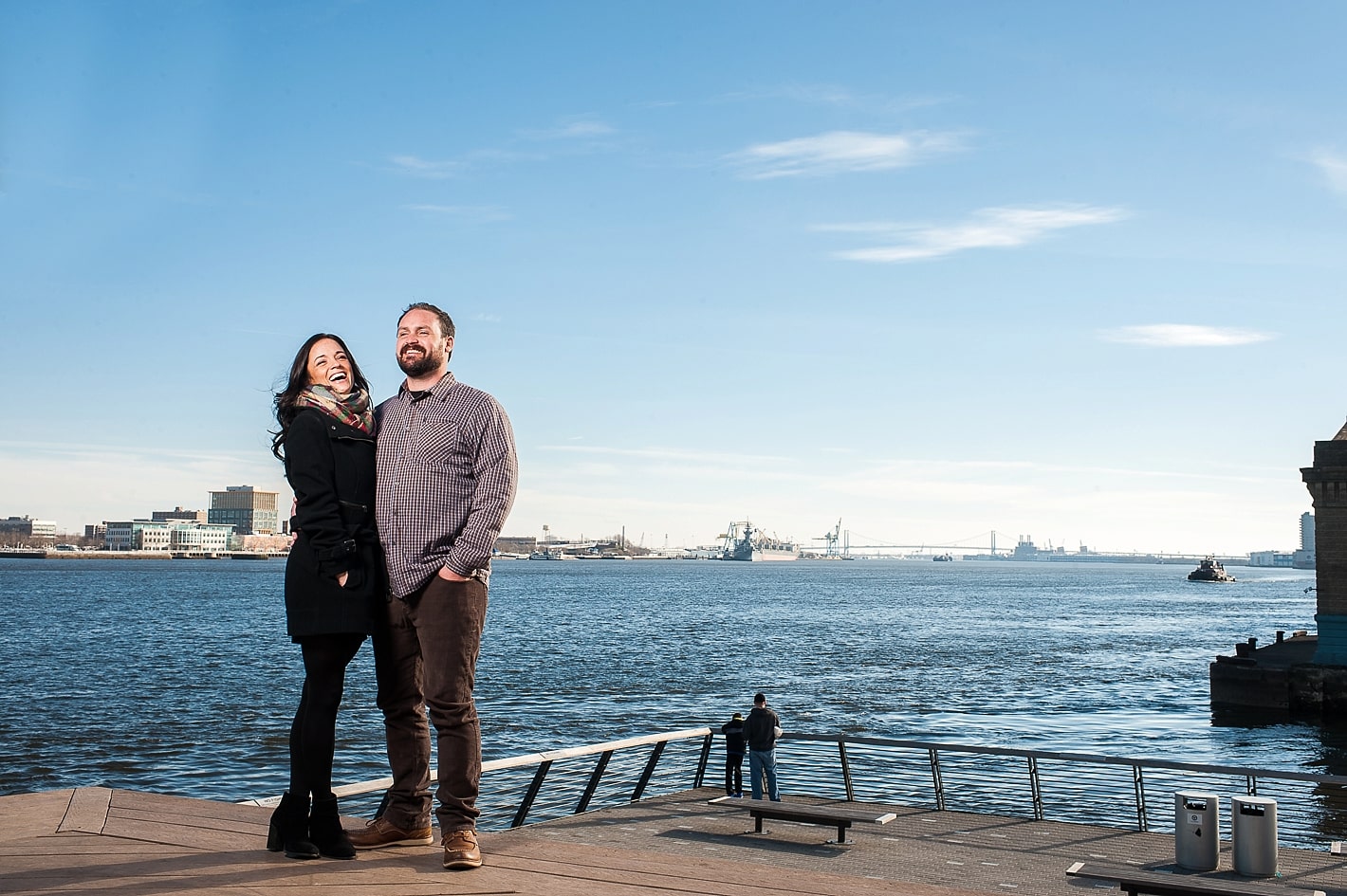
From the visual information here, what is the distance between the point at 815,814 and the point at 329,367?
5.92m

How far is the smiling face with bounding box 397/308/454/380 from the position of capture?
18.4 ft

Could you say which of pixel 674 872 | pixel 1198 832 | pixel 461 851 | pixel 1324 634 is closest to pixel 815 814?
pixel 1198 832


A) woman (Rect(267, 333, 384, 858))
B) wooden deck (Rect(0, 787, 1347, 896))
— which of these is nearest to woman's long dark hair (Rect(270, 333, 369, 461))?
woman (Rect(267, 333, 384, 858))

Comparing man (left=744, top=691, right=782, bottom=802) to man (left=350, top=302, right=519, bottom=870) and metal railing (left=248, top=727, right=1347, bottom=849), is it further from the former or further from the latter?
man (left=350, top=302, right=519, bottom=870)

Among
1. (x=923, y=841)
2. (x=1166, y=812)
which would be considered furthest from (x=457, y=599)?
(x=1166, y=812)

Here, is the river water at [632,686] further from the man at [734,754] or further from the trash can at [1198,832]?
the trash can at [1198,832]

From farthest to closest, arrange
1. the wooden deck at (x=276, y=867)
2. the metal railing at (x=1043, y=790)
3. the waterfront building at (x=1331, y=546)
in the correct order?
the waterfront building at (x=1331, y=546) → the metal railing at (x=1043, y=790) → the wooden deck at (x=276, y=867)

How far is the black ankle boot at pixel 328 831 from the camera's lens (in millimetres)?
5246

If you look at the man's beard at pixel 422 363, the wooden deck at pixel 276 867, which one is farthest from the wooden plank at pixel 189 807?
the man's beard at pixel 422 363

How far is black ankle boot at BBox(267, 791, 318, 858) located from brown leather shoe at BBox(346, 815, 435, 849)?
24 centimetres

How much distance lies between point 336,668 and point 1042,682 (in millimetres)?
48122

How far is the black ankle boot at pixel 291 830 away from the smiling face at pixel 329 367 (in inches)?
71.3

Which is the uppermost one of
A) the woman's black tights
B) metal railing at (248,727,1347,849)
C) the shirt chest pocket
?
the shirt chest pocket

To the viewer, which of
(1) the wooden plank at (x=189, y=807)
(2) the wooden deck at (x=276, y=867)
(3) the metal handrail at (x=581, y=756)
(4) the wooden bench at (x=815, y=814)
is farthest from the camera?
(4) the wooden bench at (x=815, y=814)
